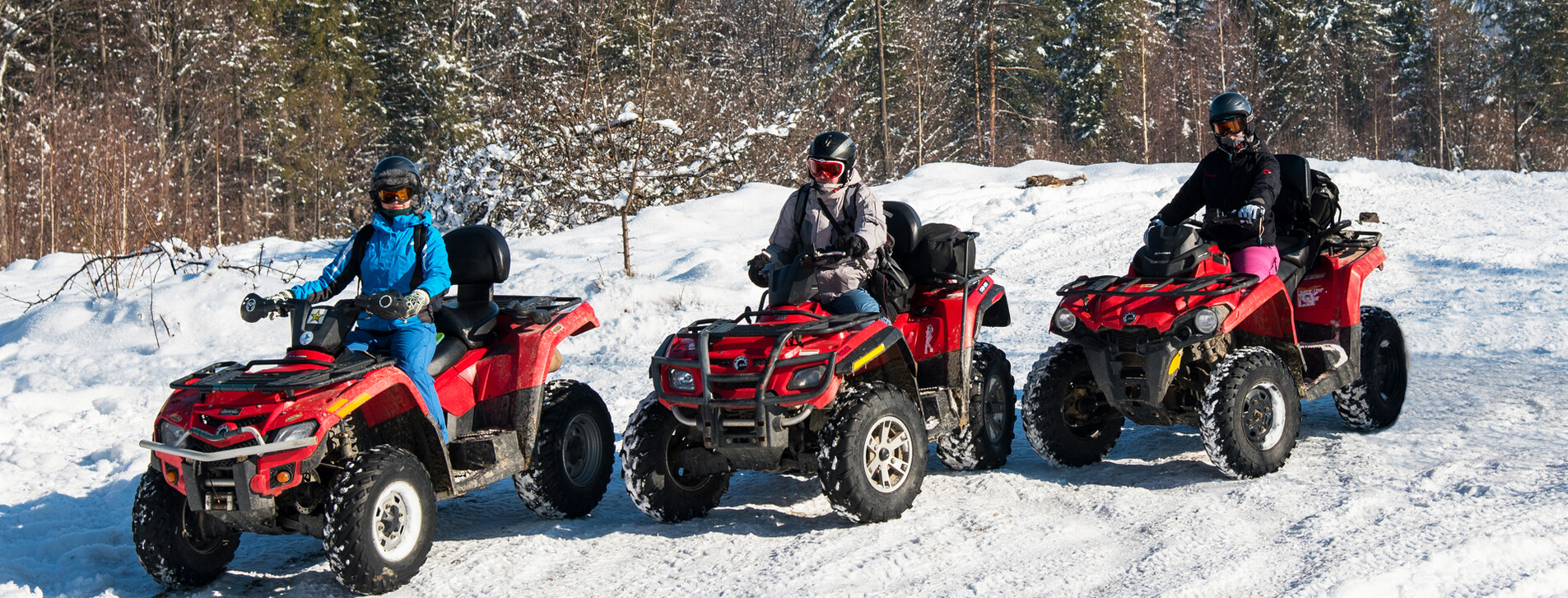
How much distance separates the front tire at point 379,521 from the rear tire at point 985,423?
2.76 meters

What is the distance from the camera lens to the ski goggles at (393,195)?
219 inches

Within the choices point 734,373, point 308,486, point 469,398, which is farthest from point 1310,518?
point 308,486

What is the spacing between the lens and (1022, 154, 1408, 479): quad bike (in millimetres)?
5883

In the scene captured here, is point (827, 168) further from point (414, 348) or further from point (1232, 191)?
point (1232, 191)

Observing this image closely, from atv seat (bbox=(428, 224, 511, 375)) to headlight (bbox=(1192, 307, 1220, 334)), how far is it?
11.2ft

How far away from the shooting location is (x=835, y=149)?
6172mm

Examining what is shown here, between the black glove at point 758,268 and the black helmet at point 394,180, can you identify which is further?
the black glove at point 758,268

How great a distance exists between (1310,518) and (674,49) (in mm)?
34432

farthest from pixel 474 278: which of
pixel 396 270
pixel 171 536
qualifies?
pixel 171 536

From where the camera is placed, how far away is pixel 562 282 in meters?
13.8

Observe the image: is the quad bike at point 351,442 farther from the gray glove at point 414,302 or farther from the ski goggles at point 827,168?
the ski goggles at point 827,168

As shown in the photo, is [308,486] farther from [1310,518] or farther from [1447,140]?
[1447,140]

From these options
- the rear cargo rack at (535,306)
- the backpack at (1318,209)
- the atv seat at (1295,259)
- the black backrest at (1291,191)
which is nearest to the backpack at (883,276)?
the rear cargo rack at (535,306)

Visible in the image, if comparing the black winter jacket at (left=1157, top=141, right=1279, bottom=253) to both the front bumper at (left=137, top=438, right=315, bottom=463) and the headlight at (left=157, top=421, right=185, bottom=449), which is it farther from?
the headlight at (left=157, top=421, right=185, bottom=449)
